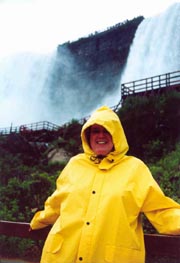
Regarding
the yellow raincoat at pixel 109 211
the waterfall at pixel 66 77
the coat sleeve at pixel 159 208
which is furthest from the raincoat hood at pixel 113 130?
the waterfall at pixel 66 77

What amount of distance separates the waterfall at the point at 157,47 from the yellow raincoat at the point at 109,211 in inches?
707

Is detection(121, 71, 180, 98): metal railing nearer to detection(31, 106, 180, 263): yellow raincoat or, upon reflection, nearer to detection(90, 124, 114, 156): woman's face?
detection(90, 124, 114, 156): woman's face

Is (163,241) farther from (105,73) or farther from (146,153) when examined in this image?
(105,73)

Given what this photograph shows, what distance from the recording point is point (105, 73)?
2812cm

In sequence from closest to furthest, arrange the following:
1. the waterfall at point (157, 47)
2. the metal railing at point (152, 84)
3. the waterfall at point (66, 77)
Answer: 1. the metal railing at point (152, 84)
2. the waterfall at point (157, 47)
3. the waterfall at point (66, 77)

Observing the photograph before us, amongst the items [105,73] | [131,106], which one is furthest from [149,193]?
[105,73]

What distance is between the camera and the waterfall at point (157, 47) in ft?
64.7

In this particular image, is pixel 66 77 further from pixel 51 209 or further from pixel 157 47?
pixel 51 209

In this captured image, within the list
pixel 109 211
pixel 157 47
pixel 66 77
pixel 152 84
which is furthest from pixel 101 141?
pixel 66 77

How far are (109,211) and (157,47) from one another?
1982 cm

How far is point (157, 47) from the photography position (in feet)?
66.9

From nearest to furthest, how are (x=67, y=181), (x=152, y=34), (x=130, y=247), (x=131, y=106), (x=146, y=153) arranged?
(x=130, y=247)
(x=67, y=181)
(x=146, y=153)
(x=131, y=106)
(x=152, y=34)

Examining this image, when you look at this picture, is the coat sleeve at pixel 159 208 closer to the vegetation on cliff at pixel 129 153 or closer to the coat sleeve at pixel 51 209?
the coat sleeve at pixel 51 209

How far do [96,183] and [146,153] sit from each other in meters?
7.95
